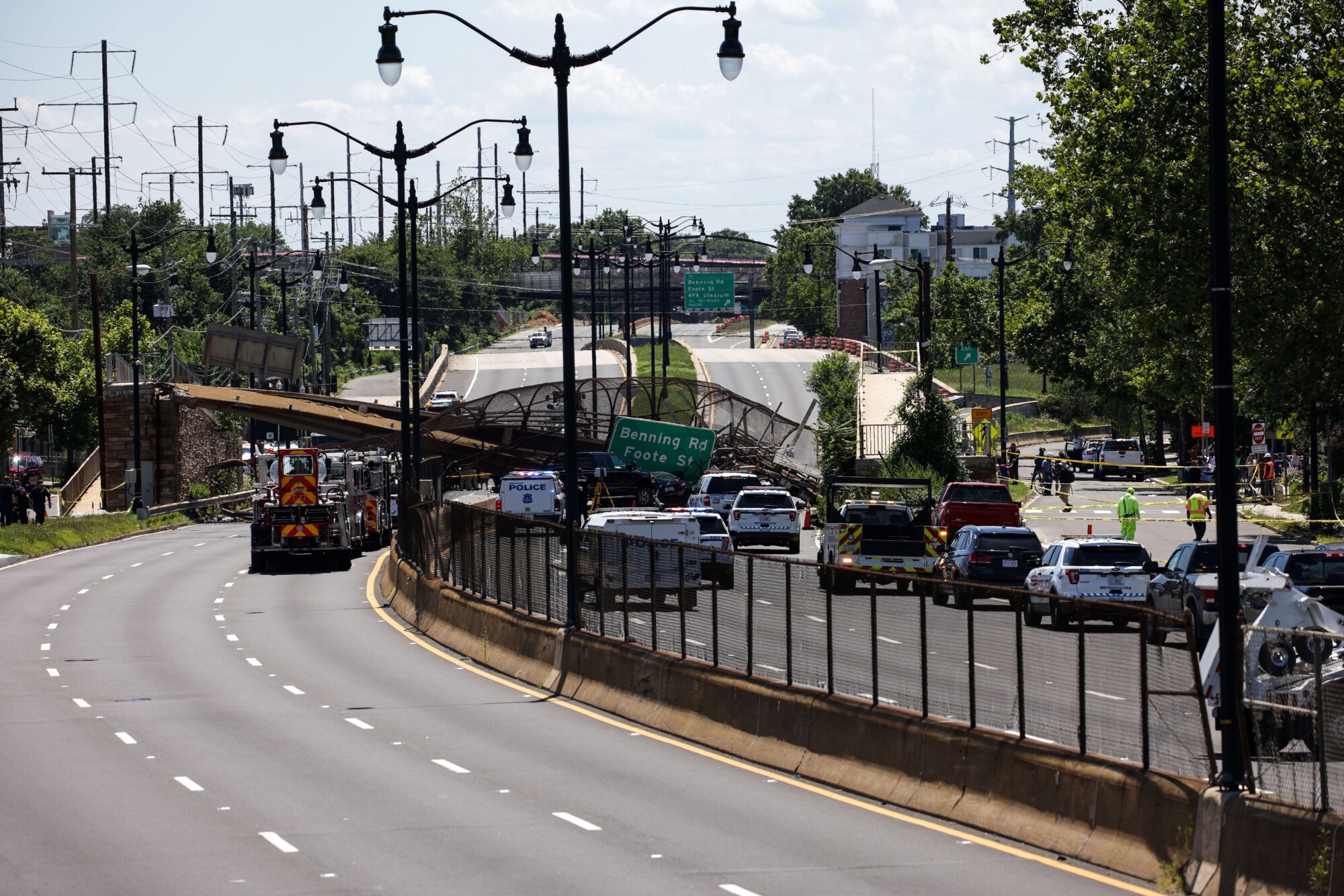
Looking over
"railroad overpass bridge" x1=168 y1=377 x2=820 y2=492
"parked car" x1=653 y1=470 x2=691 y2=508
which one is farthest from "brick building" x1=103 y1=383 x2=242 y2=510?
"parked car" x1=653 y1=470 x2=691 y2=508

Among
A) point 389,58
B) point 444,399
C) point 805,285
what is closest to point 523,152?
point 389,58

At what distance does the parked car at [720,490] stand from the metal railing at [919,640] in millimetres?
26210

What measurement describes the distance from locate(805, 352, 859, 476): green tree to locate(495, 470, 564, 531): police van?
8591 mm

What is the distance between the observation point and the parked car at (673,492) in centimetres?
5525

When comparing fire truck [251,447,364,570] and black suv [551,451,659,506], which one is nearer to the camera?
fire truck [251,447,364,570]

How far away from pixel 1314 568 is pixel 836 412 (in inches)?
2079

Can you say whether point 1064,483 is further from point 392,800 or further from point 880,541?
point 392,800

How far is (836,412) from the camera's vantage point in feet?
249

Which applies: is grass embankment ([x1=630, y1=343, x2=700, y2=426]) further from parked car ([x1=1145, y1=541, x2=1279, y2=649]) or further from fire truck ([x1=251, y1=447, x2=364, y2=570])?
parked car ([x1=1145, y1=541, x2=1279, y2=649])

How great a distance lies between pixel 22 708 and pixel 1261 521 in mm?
41160

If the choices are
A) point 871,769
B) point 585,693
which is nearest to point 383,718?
point 585,693

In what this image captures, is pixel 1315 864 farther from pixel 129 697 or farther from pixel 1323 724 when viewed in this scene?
pixel 129 697

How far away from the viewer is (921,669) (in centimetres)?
1427

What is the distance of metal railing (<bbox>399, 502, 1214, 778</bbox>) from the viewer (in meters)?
11.7
